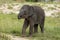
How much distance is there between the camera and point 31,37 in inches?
432

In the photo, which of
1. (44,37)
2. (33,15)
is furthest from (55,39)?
(33,15)

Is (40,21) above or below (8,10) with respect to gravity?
above

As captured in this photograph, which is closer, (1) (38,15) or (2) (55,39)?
(2) (55,39)

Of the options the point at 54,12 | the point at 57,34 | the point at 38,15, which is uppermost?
the point at 38,15

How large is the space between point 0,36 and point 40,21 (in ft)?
7.91

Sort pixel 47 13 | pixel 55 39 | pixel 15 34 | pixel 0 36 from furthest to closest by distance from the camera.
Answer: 1. pixel 47 13
2. pixel 15 34
3. pixel 55 39
4. pixel 0 36

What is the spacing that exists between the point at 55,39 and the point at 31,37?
84 cm

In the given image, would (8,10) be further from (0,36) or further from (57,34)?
(0,36)

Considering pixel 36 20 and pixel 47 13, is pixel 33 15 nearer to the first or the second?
pixel 36 20

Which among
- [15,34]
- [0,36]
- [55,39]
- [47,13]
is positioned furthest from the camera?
[47,13]

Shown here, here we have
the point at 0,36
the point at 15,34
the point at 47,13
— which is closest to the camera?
the point at 0,36

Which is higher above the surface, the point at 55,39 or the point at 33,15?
the point at 33,15

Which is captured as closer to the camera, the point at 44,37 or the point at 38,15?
the point at 44,37

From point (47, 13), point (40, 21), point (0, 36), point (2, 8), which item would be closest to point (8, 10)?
point (2, 8)
